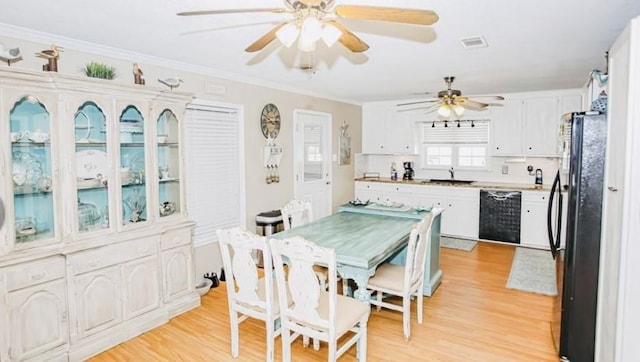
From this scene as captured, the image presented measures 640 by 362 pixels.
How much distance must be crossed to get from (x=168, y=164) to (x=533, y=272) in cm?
435

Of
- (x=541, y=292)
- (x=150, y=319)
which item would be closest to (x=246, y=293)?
(x=150, y=319)

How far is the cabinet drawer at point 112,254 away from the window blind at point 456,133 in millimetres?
5159

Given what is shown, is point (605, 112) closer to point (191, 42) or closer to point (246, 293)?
point (246, 293)

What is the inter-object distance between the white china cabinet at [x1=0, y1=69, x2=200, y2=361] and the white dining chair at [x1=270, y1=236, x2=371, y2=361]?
1.41m

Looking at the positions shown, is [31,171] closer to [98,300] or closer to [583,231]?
[98,300]

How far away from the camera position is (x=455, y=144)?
678 centimetres

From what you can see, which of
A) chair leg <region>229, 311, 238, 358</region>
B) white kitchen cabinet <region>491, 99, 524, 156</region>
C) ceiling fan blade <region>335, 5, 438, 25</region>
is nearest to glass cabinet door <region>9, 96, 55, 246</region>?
chair leg <region>229, 311, 238, 358</region>

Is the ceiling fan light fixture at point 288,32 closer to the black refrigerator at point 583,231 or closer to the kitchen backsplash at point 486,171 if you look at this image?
the black refrigerator at point 583,231

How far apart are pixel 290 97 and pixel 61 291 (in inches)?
142

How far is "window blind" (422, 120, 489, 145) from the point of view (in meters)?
6.50

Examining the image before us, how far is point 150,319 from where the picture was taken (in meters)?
3.28

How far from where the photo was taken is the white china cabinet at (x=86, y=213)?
2.54 metres

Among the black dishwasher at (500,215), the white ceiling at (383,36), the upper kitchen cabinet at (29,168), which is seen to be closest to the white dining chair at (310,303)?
the white ceiling at (383,36)

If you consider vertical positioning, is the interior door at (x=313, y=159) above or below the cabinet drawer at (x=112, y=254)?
above
